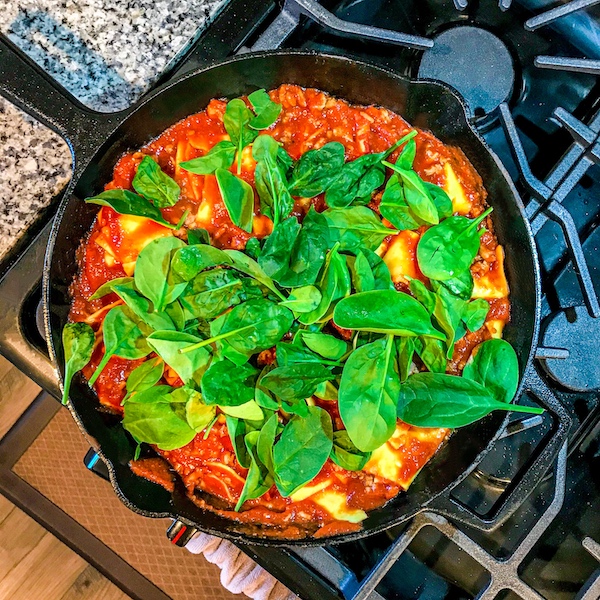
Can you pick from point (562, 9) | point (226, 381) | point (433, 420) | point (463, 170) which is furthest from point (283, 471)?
point (562, 9)

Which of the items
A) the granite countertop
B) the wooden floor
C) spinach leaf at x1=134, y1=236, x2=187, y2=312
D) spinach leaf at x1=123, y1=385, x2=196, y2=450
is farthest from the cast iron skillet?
the wooden floor

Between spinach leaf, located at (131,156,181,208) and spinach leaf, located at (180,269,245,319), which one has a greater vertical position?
spinach leaf, located at (131,156,181,208)

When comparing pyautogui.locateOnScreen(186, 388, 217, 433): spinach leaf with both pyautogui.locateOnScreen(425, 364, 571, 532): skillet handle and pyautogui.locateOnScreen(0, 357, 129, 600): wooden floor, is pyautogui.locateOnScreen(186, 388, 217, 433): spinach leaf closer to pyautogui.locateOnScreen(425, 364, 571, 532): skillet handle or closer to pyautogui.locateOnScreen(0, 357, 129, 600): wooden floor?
pyautogui.locateOnScreen(425, 364, 571, 532): skillet handle

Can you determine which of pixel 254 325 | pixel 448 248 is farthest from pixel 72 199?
pixel 448 248

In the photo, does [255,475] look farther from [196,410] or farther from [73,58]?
[73,58]

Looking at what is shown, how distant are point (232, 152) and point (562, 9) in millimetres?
785

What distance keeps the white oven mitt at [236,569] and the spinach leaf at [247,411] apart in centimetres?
53

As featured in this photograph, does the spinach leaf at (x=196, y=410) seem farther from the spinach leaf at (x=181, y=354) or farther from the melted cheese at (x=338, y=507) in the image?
the melted cheese at (x=338, y=507)

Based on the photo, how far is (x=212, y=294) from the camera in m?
1.24

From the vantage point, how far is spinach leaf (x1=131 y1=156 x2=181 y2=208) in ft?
4.38

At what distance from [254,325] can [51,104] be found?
2.01 feet

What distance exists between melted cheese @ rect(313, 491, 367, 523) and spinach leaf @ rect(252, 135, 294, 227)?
62cm

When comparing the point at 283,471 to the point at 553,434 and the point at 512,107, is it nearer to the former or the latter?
the point at 553,434

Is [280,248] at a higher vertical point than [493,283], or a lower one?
lower
